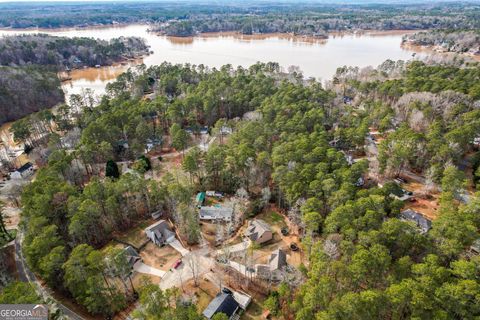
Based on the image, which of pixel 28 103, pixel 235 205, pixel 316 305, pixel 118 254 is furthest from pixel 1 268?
pixel 28 103

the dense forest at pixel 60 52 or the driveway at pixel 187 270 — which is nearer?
the driveway at pixel 187 270

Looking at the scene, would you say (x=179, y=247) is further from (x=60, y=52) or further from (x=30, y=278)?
(x=60, y=52)

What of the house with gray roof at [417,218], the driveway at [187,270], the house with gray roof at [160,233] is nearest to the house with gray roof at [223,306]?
the driveway at [187,270]

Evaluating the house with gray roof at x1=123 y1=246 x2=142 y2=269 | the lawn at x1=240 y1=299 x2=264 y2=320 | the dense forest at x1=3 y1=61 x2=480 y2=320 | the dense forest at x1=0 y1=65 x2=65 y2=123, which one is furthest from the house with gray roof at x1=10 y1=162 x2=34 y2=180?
the lawn at x1=240 y1=299 x2=264 y2=320

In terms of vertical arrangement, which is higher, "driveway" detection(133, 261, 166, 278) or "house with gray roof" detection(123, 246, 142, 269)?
"house with gray roof" detection(123, 246, 142, 269)

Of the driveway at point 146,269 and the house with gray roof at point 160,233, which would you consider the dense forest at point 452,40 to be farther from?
the driveway at point 146,269

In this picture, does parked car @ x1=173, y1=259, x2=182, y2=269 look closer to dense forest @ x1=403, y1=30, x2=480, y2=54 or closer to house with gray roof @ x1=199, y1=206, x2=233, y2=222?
house with gray roof @ x1=199, y1=206, x2=233, y2=222

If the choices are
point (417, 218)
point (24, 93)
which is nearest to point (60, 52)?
point (24, 93)
